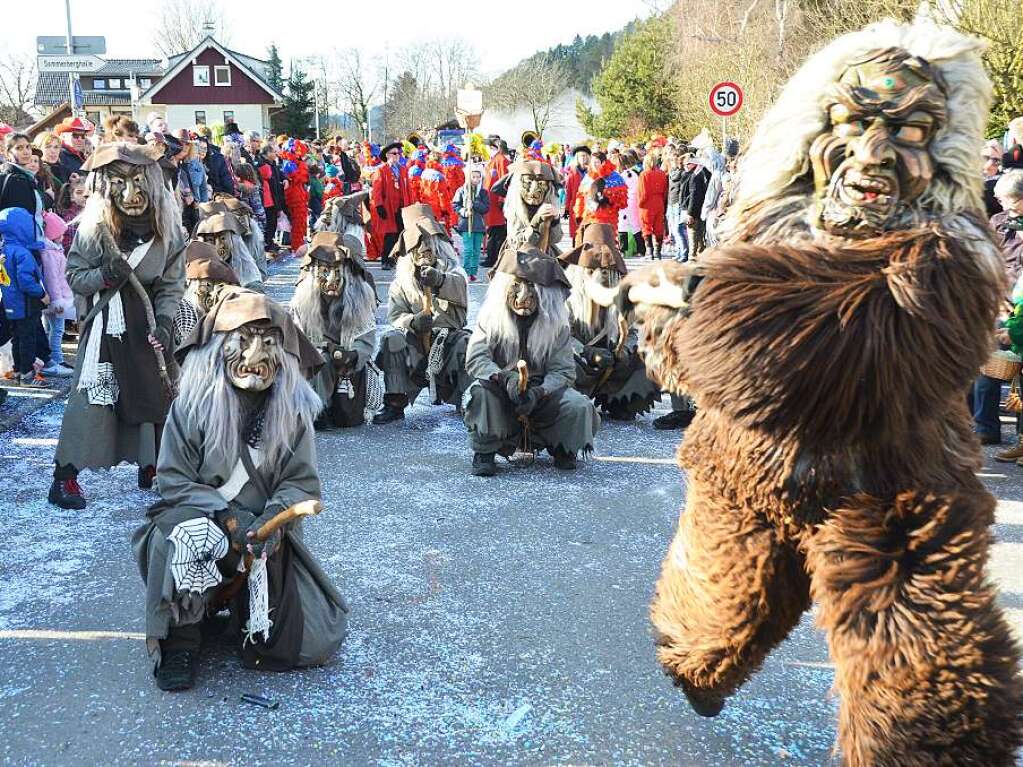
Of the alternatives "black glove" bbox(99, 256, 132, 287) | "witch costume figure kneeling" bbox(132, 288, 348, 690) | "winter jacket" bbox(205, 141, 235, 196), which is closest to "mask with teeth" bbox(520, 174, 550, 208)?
"black glove" bbox(99, 256, 132, 287)

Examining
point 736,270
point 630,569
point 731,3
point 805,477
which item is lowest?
point 630,569

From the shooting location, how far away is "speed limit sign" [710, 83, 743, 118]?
53.8 ft

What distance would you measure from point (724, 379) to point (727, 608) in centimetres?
70

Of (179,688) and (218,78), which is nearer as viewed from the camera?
(179,688)

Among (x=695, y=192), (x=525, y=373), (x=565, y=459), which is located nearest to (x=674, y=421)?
(x=565, y=459)

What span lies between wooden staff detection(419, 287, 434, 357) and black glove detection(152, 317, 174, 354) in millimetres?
2765

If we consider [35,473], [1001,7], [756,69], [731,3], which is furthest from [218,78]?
[35,473]

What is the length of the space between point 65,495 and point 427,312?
333 centimetres

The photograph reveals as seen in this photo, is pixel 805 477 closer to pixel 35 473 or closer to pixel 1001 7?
pixel 35 473

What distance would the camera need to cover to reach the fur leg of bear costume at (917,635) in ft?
7.67

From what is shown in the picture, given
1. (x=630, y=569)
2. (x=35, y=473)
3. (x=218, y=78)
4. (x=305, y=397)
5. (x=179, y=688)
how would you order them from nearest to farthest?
(x=179, y=688) < (x=305, y=397) < (x=630, y=569) < (x=35, y=473) < (x=218, y=78)

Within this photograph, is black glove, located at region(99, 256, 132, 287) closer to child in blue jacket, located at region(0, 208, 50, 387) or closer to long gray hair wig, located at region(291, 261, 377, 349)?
long gray hair wig, located at region(291, 261, 377, 349)

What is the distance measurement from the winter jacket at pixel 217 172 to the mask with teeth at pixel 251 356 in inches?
426

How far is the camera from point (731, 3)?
34094 millimetres
